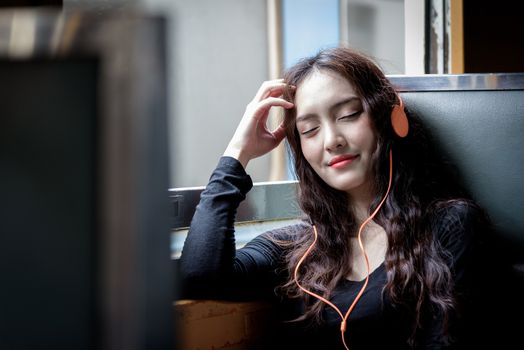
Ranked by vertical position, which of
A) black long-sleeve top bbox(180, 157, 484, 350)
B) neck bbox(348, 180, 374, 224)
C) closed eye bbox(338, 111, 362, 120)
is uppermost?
closed eye bbox(338, 111, 362, 120)

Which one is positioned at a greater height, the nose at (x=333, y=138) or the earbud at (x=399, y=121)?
the earbud at (x=399, y=121)

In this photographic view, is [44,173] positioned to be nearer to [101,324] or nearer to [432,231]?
[101,324]

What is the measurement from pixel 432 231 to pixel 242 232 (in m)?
0.55

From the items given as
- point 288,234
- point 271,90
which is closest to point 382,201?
point 288,234

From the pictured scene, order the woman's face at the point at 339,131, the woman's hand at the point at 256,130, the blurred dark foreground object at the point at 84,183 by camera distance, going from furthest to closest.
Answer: the woman's hand at the point at 256,130 < the woman's face at the point at 339,131 < the blurred dark foreground object at the point at 84,183

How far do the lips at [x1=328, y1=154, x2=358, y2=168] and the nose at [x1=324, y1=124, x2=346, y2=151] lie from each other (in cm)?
2

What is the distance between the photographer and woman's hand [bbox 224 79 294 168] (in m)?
1.33

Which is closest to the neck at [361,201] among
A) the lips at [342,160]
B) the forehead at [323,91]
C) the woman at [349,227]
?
the woman at [349,227]

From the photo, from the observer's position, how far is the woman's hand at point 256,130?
133 centimetres

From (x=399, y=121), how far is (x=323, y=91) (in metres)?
0.17

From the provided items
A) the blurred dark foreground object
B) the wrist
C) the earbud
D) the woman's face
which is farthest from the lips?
the blurred dark foreground object

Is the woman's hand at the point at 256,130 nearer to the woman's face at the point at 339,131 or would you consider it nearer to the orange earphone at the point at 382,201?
the woman's face at the point at 339,131

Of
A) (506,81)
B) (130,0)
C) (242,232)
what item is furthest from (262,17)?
(130,0)

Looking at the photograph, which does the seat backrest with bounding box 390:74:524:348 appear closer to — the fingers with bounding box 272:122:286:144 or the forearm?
the fingers with bounding box 272:122:286:144
